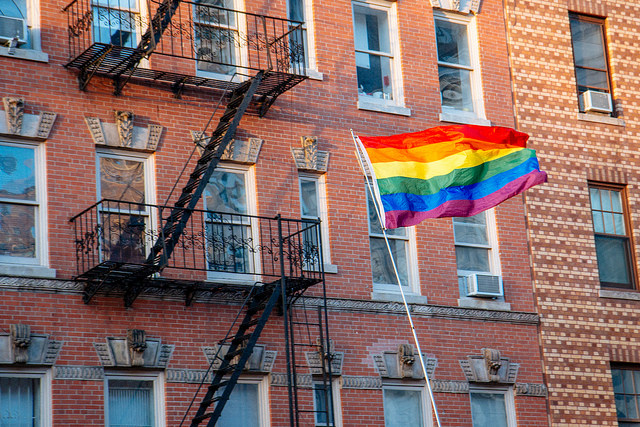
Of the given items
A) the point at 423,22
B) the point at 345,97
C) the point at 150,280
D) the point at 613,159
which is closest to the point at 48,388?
the point at 150,280

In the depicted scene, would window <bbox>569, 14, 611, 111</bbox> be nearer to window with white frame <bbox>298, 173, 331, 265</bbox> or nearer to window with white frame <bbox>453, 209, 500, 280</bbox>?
window with white frame <bbox>453, 209, 500, 280</bbox>

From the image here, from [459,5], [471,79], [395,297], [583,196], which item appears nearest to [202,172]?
[395,297]

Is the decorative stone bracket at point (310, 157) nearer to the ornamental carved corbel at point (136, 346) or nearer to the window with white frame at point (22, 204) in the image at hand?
the ornamental carved corbel at point (136, 346)

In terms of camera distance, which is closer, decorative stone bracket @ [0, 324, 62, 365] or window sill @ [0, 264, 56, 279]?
decorative stone bracket @ [0, 324, 62, 365]

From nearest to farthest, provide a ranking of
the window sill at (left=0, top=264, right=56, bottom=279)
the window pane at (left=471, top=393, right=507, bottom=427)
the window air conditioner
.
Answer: the window sill at (left=0, top=264, right=56, bottom=279)
the window air conditioner
the window pane at (left=471, top=393, right=507, bottom=427)

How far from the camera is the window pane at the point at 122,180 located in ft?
54.9

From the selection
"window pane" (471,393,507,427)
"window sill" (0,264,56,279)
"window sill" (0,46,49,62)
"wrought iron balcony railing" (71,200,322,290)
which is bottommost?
"window pane" (471,393,507,427)

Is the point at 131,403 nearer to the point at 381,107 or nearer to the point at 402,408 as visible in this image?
the point at 402,408

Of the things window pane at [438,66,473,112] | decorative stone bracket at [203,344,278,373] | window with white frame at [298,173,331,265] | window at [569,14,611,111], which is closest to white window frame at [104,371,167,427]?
decorative stone bracket at [203,344,278,373]

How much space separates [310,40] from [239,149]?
8.45ft

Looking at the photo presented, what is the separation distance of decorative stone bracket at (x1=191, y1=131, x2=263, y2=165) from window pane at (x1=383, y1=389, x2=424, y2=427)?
4258 mm

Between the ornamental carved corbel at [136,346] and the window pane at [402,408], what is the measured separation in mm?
4211

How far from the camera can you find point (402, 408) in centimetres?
1820

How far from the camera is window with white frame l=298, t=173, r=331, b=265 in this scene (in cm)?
1825
